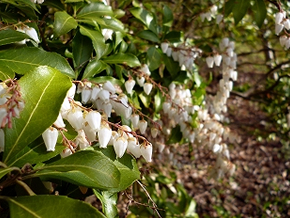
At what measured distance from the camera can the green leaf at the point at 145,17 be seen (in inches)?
69.5

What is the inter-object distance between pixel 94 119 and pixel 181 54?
3.06 feet

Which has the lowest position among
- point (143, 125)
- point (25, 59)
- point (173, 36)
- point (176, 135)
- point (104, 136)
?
point (176, 135)

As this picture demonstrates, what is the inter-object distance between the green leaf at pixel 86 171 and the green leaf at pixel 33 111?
0.29ft

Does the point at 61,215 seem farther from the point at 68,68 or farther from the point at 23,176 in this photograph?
the point at 68,68

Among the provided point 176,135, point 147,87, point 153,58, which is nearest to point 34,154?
point 147,87

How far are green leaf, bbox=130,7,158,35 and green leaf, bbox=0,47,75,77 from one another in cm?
76

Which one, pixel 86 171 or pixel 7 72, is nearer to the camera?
pixel 86 171

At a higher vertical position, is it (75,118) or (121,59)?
(75,118)

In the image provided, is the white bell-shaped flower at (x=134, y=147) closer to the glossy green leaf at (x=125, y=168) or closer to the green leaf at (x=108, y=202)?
the glossy green leaf at (x=125, y=168)

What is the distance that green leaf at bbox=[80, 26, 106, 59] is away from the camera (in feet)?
4.24

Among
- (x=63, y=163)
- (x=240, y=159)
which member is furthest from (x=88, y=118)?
(x=240, y=159)

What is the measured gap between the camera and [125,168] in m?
0.98

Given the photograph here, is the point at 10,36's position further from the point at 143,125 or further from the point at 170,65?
the point at 170,65

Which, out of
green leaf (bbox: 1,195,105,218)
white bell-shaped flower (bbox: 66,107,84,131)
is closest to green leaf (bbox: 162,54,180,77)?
white bell-shaped flower (bbox: 66,107,84,131)
